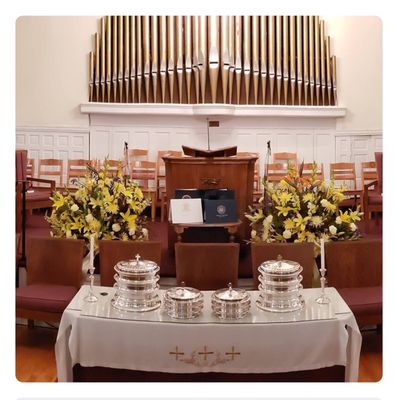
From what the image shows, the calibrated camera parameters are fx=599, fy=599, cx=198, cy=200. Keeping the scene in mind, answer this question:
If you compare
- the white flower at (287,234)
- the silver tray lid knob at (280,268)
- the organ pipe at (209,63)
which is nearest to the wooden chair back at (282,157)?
the organ pipe at (209,63)

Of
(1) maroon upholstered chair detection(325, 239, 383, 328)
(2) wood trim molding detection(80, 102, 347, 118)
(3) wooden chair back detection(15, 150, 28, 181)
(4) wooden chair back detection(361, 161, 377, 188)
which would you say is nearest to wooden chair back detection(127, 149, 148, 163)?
(2) wood trim molding detection(80, 102, 347, 118)

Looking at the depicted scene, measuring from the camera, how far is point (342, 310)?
8.99 ft

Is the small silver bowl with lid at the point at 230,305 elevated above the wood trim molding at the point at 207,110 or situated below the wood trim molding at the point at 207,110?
below

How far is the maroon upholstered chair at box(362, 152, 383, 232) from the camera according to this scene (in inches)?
119

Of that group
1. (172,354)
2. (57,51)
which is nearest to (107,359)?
(172,354)

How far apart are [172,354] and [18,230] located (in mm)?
1385

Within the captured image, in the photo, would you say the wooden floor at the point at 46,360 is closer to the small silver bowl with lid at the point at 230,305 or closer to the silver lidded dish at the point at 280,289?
the silver lidded dish at the point at 280,289

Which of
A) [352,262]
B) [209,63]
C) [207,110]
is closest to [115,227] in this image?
[352,262]

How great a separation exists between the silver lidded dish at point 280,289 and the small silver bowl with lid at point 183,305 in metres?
0.29

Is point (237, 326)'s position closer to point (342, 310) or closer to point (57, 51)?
point (342, 310)

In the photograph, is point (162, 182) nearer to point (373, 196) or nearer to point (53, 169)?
point (53, 169)

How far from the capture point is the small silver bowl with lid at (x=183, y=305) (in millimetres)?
2639

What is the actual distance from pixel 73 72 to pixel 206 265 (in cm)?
284

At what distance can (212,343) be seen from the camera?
2.61 m
